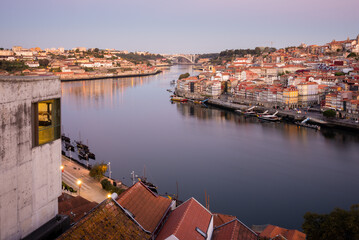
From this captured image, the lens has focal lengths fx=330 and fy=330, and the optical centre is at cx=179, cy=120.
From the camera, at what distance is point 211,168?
196 inches

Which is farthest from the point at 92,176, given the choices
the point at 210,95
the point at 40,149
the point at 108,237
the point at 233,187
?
the point at 210,95

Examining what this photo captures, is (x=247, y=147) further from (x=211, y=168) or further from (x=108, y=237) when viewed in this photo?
(x=108, y=237)

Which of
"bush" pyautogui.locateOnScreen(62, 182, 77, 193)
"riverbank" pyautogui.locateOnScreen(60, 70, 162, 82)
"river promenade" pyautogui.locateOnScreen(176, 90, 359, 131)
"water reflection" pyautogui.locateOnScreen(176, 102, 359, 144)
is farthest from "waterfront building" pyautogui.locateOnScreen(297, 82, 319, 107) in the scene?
"riverbank" pyautogui.locateOnScreen(60, 70, 162, 82)

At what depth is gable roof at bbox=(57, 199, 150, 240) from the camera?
4.28 ft

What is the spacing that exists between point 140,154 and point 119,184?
1.90 m

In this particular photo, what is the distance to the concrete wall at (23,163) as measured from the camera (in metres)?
0.99

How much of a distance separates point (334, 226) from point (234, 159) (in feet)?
10.8

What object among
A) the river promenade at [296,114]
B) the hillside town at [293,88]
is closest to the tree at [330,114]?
the river promenade at [296,114]

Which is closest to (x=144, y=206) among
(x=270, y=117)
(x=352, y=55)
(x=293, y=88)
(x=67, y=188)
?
(x=67, y=188)

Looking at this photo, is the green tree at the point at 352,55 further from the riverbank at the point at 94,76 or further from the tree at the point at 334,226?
the tree at the point at 334,226

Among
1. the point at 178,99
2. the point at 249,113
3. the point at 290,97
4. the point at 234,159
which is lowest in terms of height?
the point at 234,159

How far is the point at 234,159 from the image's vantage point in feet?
17.8

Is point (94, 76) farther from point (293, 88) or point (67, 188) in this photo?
point (67, 188)

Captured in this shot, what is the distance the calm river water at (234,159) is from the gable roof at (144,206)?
141 centimetres
